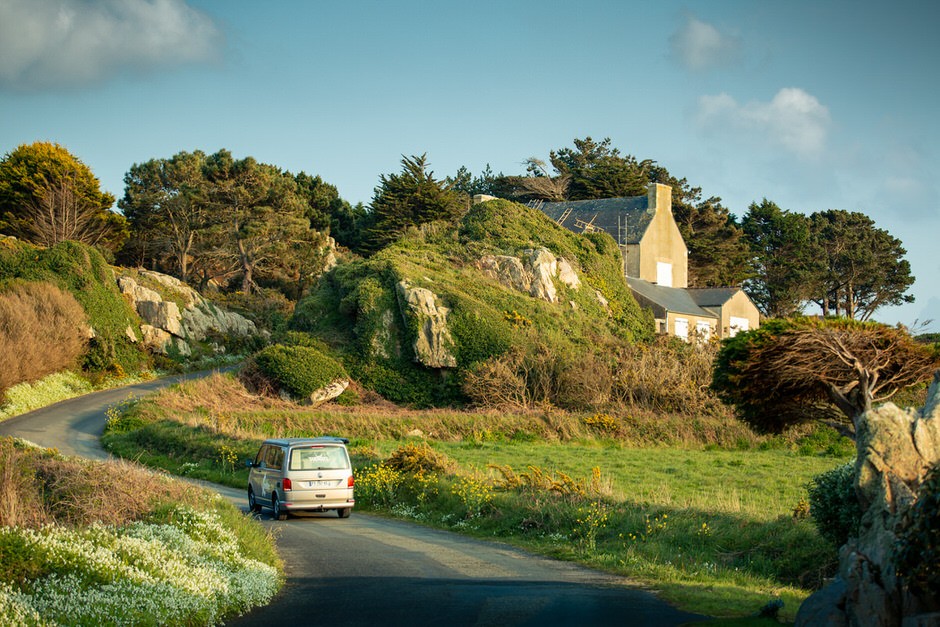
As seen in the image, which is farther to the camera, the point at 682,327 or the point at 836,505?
the point at 682,327

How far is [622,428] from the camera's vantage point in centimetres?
3700

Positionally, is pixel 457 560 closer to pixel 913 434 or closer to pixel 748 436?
pixel 913 434

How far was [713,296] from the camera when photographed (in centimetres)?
6200

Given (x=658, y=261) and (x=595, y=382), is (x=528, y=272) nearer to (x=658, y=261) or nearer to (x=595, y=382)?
(x=595, y=382)

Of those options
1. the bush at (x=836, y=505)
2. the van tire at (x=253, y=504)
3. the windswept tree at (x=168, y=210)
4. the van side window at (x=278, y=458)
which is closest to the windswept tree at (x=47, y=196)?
the windswept tree at (x=168, y=210)

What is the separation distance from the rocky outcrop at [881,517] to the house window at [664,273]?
55777mm

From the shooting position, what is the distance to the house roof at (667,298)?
56750 mm

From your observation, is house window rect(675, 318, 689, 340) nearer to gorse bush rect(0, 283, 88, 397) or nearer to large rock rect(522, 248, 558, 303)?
large rock rect(522, 248, 558, 303)

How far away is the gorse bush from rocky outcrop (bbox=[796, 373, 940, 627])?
37743 millimetres

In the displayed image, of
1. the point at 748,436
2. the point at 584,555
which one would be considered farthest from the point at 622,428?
the point at 584,555

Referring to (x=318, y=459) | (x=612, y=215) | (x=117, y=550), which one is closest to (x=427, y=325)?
(x=318, y=459)

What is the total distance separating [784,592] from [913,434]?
4050 mm

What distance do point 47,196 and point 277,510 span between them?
156 feet

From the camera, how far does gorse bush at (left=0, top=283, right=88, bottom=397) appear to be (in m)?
39.4
